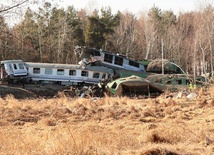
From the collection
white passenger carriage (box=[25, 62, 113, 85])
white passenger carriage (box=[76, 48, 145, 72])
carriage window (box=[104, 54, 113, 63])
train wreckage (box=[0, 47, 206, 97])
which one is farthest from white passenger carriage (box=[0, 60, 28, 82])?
carriage window (box=[104, 54, 113, 63])

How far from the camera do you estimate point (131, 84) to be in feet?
78.6

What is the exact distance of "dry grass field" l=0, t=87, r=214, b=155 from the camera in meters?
5.54

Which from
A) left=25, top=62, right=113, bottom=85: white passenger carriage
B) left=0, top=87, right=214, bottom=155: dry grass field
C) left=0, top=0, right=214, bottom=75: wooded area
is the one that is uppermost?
left=0, top=0, right=214, bottom=75: wooded area

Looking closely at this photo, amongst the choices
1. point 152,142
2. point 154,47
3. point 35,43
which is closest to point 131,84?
point 152,142

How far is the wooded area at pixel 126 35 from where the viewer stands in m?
47.8

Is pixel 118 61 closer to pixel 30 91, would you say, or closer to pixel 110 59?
pixel 110 59

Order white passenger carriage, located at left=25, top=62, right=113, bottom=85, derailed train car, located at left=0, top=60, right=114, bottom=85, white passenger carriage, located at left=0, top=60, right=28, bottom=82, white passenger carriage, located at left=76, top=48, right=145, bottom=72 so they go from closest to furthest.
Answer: white passenger carriage, located at left=0, top=60, right=28, bottom=82
derailed train car, located at left=0, top=60, right=114, bottom=85
white passenger carriage, located at left=25, top=62, right=113, bottom=85
white passenger carriage, located at left=76, top=48, right=145, bottom=72

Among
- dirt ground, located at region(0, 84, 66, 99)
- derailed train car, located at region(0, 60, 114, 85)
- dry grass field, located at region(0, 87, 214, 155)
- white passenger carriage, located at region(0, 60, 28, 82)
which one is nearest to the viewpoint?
dry grass field, located at region(0, 87, 214, 155)

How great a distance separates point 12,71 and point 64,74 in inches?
198

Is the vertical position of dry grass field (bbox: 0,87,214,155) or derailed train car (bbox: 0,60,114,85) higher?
derailed train car (bbox: 0,60,114,85)

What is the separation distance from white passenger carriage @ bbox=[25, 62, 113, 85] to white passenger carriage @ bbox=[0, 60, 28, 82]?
37.6 inches

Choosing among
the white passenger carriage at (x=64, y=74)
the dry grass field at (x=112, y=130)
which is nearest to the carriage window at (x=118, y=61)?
the white passenger carriage at (x=64, y=74)

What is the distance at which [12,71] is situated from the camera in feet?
113

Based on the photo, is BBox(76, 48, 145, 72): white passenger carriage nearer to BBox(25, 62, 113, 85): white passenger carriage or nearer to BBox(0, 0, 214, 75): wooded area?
BBox(25, 62, 113, 85): white passenger carriage
